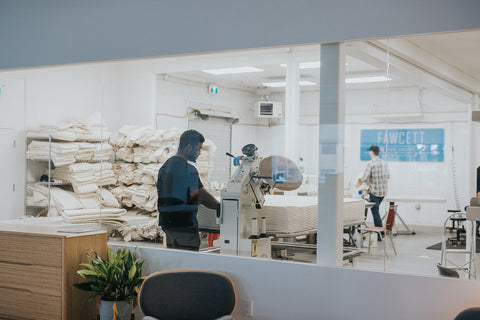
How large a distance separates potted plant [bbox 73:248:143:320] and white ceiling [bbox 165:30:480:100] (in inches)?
67.6

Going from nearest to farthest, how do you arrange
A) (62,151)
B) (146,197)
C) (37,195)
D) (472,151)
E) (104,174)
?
(472,151) < (146,197) < (104,174) < (37,195) < (62,151)

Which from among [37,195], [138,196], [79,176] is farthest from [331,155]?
[37,195]

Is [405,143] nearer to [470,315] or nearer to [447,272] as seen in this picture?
[447,272]

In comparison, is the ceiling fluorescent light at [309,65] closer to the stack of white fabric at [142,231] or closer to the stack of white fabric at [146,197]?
the stack of white fabric at [146,197]

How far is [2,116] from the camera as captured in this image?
5.15 metres

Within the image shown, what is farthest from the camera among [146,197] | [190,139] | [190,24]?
[146,197]

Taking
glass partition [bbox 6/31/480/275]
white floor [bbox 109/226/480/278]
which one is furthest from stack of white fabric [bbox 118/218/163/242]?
white floor [bbox 109/226/480/278]

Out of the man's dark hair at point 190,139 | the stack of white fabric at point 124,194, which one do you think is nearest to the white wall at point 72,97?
the man's dark hair at point 190,139

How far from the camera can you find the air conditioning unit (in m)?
3.89

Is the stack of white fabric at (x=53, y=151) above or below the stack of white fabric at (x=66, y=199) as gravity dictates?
above

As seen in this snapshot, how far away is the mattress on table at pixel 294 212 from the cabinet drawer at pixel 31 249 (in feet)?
5.30

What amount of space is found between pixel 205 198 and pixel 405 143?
5.26 ft

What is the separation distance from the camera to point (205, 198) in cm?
415

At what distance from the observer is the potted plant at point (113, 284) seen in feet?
13.1
